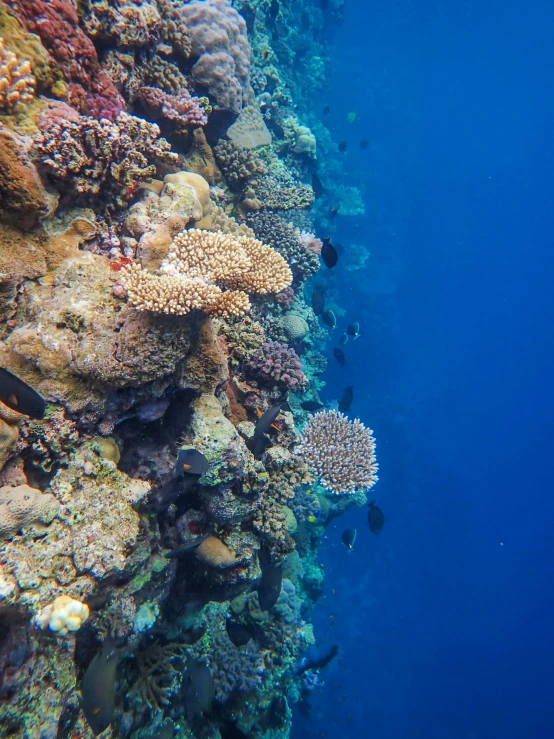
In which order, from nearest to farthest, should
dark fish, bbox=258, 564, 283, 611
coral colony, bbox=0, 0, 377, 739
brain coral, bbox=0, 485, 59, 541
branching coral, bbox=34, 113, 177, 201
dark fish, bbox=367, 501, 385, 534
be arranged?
brain coral, bbox=0, 485, 59, 541 < coral colony, bbox=0, 0, 377, 739 < branching coral, bbox=34, 113, 177, 201 < dark fish, bbox=258, 564, 283, 611 < dark fish, bbox=367, 501, 385, 534

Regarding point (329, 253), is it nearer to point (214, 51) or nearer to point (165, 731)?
point (214, 51)

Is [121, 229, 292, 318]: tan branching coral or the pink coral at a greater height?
the pink coral

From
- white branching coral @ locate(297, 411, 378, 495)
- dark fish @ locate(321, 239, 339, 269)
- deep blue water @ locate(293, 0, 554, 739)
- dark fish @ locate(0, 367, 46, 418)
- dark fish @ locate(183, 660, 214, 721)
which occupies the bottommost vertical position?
deep blue water @ locate(293, 0, 554, 739)

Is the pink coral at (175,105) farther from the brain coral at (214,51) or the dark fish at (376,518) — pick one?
the dark fish at (376,518)

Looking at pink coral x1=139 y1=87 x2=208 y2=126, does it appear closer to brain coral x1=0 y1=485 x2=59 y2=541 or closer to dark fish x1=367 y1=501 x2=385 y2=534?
brain coral x1=0 y1=485 x2=59 y2=541

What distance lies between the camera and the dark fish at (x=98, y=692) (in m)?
2.75

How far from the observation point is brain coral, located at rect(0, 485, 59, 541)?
2.51 meters

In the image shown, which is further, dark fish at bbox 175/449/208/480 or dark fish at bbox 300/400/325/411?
dark fish at bbox 300/400/325/411

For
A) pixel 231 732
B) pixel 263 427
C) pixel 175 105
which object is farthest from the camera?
pixel 175 105

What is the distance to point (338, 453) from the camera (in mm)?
6664

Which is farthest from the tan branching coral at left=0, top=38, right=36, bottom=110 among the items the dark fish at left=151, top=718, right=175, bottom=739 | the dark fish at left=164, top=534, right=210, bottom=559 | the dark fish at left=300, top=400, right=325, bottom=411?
the dark fish at left=300, top=400, right=325, bottom=411

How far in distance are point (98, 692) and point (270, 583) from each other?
2.69 meters

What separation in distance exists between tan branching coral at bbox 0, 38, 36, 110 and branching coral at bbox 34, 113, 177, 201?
A: 34cm

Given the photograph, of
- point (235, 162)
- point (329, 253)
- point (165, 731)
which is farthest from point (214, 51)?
point (165, 731)
